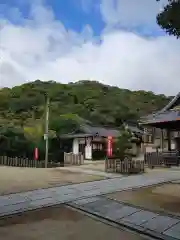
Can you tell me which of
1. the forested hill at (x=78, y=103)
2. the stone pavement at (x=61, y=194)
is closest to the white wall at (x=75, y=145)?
the forested hill at (x=78, y=103)

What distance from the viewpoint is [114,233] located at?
611cm

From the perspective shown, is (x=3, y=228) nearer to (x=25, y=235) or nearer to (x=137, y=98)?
(x=25, y=235)

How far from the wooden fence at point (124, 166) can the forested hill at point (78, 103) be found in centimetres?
2839

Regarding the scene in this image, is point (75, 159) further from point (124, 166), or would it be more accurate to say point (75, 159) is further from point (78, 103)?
point (78, 103)

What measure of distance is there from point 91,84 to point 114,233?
77.4m

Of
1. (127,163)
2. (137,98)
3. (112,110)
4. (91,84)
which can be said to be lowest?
(127,163)

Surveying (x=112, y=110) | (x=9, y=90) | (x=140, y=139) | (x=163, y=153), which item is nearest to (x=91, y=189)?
(x=163, y=153)

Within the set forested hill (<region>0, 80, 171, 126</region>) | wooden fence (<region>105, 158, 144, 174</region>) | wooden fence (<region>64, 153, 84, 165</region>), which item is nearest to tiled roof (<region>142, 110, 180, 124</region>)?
wooden fence (<region>105, 158, 144, 174</region>)

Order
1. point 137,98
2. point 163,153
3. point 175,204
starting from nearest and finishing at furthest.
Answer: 1. point 175,204
2. point 163,153
3. point 137,98

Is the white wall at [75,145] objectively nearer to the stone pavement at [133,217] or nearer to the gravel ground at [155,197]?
the gravel ground at [155,197]

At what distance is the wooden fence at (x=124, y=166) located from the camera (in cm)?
1541

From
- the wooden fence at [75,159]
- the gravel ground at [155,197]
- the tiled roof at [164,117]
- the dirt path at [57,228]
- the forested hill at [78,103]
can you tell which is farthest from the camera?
the forested hill at [78,103]

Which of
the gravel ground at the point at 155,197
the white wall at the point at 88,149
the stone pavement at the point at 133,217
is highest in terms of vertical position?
the white wall at the point at 88,149

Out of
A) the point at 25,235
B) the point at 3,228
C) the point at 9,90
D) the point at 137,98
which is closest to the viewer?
the point at 25,235
